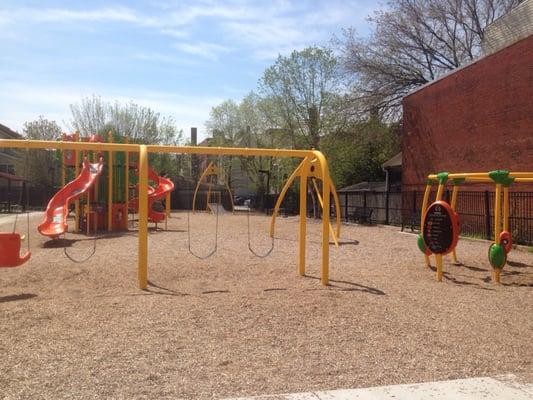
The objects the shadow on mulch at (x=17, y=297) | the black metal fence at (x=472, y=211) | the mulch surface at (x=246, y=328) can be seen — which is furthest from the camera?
the black metal fence at (x=472, y=211)

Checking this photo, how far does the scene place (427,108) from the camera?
2467 cm

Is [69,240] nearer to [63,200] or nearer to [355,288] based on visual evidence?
[63,200]

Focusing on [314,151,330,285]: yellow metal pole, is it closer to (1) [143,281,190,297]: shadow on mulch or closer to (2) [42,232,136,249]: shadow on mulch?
(1) [143,281,190,297]: shadow on mulch

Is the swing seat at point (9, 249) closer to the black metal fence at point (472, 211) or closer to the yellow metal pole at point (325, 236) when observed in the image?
the yellow metal pole at point (325, 236)

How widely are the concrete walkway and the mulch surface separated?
164 mm

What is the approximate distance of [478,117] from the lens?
20719 millimetres

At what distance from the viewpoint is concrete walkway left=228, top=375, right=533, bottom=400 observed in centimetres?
427

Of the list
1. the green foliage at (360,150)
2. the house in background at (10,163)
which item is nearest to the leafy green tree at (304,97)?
the green foliage at (360,150)

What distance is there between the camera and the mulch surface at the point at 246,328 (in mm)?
4633

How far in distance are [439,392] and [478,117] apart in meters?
18.1

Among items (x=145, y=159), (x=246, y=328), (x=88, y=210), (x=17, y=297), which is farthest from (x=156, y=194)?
(x=246, y=328)

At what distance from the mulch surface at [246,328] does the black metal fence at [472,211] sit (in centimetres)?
687

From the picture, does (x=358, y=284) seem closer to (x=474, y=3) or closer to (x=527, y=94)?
(x=527, y=94)

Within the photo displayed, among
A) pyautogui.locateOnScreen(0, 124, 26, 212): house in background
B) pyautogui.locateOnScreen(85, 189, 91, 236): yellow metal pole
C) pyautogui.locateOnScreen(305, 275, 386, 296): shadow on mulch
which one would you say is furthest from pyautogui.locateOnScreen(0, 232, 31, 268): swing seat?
pyautogui.locateOnScreen(0, 124, 26, 212): house in background
